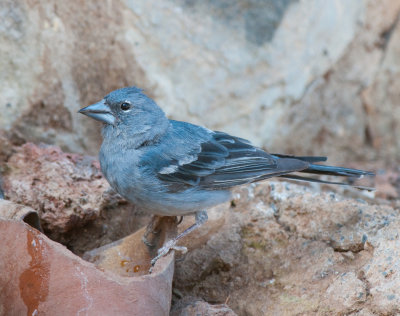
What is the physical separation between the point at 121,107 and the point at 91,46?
1.40 meters

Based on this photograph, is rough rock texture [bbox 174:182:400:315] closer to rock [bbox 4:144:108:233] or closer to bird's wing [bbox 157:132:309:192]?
bird's wing [bbox 157:132:309:192]

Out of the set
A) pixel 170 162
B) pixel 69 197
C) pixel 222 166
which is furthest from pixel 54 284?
pixel 222 166

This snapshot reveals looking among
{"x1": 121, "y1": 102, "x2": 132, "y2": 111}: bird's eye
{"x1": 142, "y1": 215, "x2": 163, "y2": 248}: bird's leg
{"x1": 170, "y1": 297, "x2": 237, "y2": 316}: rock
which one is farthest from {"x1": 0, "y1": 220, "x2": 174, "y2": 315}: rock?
{"x1": 121, "y1": 102, "x2": 132, "y2": 111}: bird's eye

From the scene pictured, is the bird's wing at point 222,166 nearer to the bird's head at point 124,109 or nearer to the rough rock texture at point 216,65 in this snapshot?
the bird's head at point 124,109

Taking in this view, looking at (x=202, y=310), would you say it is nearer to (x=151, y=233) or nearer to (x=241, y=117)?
(x=151, y=233)

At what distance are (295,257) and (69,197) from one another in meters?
1.87

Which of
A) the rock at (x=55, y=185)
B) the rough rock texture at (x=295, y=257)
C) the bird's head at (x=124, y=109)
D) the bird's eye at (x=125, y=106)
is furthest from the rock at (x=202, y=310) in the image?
the bird's eye at (x=125, y=106)

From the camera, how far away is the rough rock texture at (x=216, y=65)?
16.0ft

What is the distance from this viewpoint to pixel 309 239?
13.6ft

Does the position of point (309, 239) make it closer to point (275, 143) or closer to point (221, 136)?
point (221, 136)

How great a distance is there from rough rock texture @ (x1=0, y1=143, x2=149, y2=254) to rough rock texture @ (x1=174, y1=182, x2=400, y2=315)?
73 centimetres

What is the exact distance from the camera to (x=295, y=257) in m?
4.01

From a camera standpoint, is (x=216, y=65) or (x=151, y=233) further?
(x=216, y=65)

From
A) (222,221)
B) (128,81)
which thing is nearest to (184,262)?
(222,221)
